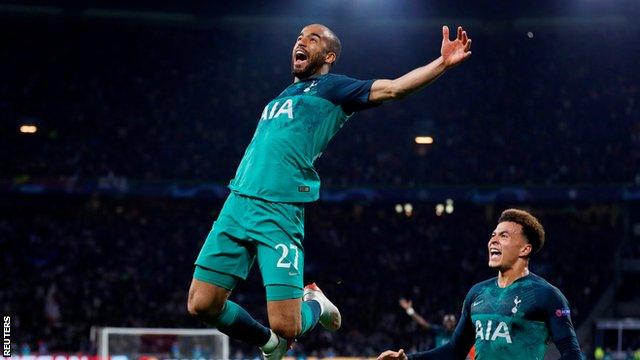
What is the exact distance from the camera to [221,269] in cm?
554

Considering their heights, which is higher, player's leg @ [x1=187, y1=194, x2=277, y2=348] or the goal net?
player's leg @ [x1=187, y1=194, x2=277, y2=348]

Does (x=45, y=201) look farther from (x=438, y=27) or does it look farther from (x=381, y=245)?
(x=438, y=27)

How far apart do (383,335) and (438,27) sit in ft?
45.4

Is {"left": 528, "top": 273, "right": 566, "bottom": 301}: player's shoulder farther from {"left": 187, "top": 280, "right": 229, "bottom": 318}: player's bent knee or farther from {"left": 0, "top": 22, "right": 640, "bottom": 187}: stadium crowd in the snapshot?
{"left": 0, "top": 22, "right": 640, "bottom": 187}: stadium crowd

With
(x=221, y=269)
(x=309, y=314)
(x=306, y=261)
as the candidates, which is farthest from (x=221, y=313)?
(x=306, y=261)

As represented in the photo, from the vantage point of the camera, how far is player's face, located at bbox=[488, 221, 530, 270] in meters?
5.35

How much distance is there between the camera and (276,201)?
217 inches

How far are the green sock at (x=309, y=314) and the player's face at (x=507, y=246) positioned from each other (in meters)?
1.17

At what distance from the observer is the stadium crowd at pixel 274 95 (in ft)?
102

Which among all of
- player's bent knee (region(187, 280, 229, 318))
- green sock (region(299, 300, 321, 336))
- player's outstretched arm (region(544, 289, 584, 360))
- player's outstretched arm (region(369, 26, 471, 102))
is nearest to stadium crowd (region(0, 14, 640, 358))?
green sock (region(299, 300, 321, 336))

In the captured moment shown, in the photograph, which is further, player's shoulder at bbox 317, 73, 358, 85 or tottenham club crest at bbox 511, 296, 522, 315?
player's shoulder at bbox 317, 73, 358, 85

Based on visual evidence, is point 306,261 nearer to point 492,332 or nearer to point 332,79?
point 332,79

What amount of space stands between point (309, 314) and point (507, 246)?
4.23ft

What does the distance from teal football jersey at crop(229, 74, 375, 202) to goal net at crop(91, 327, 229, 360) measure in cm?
984
